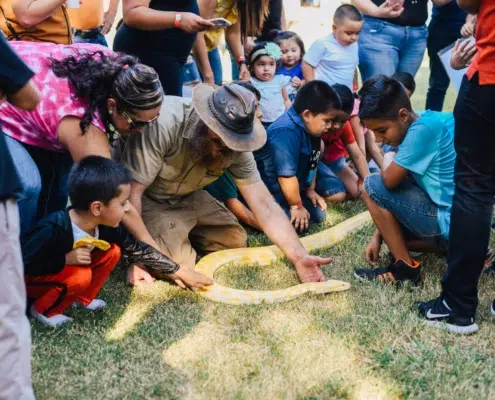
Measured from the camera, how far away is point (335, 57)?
624 cm

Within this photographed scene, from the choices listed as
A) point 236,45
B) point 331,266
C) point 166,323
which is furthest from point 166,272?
point 236,45

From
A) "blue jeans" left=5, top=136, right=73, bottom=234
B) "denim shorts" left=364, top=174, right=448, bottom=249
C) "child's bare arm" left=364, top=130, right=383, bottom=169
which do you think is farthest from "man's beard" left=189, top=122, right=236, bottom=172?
"child's bare arm" left=364, top=130, right=383, bottom=169

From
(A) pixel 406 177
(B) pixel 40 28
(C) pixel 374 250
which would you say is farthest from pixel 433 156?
(B) pixel 40 28

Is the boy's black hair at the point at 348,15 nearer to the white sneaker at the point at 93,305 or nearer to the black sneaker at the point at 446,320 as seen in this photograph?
the black sneaker at the point at 446,320

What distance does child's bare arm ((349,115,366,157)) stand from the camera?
5570 millimetres

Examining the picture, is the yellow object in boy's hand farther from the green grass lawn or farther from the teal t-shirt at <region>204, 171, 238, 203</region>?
the teal t-shirt at <region>204, 171, 238, 203</region>

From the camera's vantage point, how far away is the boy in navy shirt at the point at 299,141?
458 cm

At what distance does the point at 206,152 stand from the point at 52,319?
3.80 feet

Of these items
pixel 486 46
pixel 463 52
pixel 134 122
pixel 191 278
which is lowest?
pixel 191 278

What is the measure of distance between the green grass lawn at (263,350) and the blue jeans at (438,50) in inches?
137

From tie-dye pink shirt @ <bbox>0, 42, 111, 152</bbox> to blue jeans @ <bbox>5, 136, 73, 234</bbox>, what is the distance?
3.4 inches

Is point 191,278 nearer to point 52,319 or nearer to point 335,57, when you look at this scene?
point 52,319

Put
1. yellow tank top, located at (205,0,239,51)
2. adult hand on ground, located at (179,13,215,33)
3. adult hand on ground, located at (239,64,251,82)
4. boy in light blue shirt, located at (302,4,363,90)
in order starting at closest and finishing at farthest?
1. adult hand on ground, located at (179,13,215,33)
2. yellow tank top, located at (205,0,239,51)
3. adult hand on ground, located at (239,64,251,82)
4. boy in light blue shirt, located at (302,4,363,90)

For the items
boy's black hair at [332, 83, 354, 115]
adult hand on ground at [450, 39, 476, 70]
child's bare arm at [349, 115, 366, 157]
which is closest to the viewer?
adult hand on ground at [450, 39, 476, 70]
